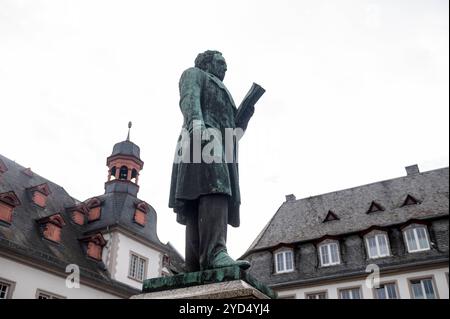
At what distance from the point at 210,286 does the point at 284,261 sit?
29272 mm

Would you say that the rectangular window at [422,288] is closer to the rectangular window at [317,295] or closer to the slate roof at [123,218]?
the rectangular window at [317,295]

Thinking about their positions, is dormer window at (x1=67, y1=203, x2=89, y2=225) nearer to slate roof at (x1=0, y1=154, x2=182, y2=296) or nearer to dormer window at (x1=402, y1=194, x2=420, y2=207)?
slate roof at (x1=0, y1=154, x2=182, y2=296)

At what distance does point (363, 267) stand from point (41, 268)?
62.5 feet

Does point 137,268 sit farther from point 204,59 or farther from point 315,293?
point 204,59

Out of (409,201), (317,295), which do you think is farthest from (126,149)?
(409,201)

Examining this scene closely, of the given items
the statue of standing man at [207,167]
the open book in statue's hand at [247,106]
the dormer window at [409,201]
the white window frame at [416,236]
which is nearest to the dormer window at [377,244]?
the white window frame at [416,236]

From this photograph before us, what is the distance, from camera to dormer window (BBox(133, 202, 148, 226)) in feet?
110

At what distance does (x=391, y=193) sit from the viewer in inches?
1352

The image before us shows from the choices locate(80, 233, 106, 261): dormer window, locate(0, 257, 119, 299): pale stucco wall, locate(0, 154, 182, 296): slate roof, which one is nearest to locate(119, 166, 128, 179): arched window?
locate(0, 154, 182, 296): slate roof

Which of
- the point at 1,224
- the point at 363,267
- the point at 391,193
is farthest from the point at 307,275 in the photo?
the point at 1,224

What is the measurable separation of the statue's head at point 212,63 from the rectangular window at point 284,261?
2769 cm
